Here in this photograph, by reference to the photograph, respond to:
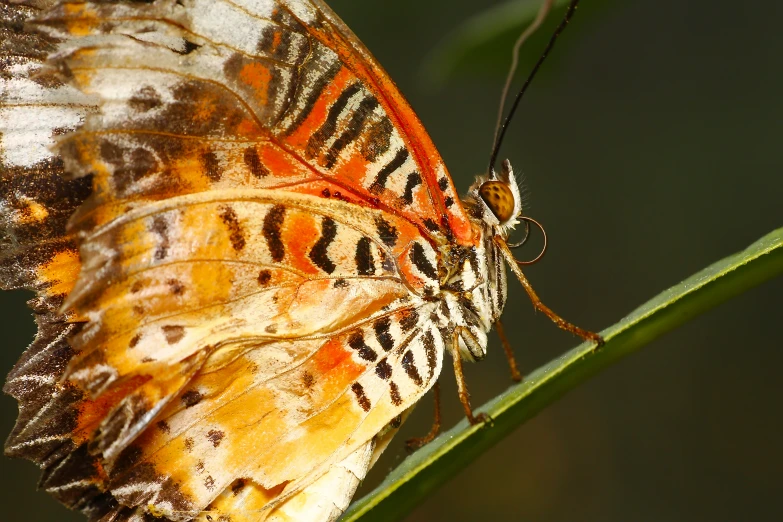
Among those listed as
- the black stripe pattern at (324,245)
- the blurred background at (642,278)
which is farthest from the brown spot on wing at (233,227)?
the blurred background at (642,278)

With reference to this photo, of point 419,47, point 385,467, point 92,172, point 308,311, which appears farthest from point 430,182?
point 419,47

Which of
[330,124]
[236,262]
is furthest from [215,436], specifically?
[330,124]

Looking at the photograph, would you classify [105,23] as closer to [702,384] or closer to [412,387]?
[412,387]

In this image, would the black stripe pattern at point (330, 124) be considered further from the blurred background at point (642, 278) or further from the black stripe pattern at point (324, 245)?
the blurred background at point (642, 278)

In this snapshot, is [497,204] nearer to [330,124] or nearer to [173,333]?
[330,124]

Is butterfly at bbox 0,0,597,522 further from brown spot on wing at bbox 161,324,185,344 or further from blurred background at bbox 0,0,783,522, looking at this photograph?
blurred background at bbox 0,0,783,522

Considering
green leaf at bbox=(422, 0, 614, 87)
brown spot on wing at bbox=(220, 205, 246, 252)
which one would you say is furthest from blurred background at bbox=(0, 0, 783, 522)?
brown spot on wing at bbox=(220, 205, 246, 252)
